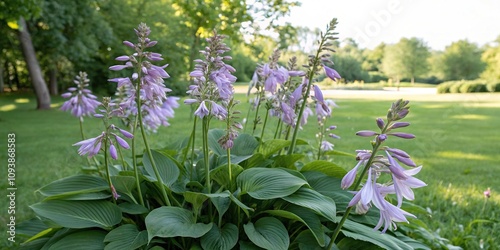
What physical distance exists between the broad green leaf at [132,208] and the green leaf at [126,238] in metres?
0.09

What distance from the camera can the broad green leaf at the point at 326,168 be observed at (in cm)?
226

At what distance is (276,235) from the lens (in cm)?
175

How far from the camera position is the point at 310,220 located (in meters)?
1.85

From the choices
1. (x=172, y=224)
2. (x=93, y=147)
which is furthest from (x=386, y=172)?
(x=93, y=147)

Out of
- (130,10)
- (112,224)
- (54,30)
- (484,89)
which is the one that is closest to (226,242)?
(112,224)

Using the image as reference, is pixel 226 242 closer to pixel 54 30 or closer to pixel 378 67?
pixel 378 67

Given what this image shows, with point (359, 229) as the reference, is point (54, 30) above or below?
above

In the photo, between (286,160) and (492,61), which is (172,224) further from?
(492,61)

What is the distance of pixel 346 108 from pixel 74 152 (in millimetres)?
9693

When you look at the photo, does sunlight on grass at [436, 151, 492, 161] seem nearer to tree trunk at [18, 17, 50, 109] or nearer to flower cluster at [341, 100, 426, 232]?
flower cluster at [341, 100, 426, 232]

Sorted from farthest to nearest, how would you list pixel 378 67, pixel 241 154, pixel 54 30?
pixel 54 30 < pixel 378 67 < pixel 241 154

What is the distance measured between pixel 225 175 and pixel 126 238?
561mm

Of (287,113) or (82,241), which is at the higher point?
(287,113)

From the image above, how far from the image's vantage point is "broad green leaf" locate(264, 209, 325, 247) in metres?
1.74
